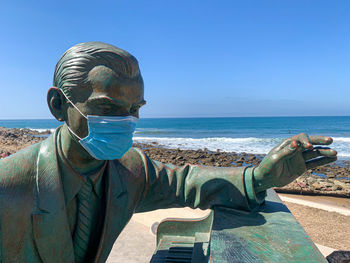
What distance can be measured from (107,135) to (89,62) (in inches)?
14.4

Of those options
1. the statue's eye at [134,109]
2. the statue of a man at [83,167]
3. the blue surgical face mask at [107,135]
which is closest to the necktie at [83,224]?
the statue of a man at [83,167]

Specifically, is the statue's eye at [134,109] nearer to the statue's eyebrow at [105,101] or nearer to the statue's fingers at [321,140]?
the statue's eyebrow at [105,101]

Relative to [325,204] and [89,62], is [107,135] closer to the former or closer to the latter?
[89,62]

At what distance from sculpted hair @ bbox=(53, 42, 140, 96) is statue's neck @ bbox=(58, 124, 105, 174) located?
0.78 ft

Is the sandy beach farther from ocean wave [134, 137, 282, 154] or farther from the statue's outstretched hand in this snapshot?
ocean wave [134, 137, 282, 154]

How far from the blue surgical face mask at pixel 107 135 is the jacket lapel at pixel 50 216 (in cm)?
20

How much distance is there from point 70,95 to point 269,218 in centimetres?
146

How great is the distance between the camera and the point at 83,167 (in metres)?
1.42

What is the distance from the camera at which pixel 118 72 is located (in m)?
1.22

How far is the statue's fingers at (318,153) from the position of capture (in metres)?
1.55

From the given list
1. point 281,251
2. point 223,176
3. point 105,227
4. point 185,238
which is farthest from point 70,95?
point 185,238

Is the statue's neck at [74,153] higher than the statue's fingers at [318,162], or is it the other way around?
the statue's neck at [74,153]

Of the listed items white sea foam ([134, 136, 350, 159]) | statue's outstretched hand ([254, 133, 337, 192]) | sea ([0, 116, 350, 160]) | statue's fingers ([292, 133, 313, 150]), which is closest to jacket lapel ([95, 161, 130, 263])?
statue's outstretched hand ([254, 133, 337, 192])

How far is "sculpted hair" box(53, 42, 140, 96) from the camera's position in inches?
48.3
